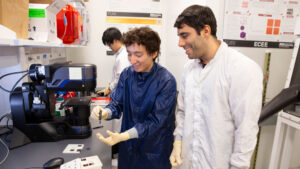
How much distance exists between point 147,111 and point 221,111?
0.45 metres

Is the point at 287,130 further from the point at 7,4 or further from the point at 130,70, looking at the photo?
the point at 7,4

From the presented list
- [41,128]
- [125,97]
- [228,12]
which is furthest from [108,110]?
[228,12]

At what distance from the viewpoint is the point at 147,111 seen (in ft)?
3.85

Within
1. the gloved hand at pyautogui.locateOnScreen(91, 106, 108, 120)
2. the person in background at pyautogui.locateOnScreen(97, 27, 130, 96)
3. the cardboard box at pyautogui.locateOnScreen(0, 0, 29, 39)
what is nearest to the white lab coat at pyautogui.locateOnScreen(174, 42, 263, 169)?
the gloved hand at pyautogui.locateOnScreen(91, 106, 108, 120)

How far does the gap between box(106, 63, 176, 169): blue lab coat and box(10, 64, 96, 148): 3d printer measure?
209 millimetres

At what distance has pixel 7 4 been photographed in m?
0.79

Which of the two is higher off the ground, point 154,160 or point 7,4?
point 7,4

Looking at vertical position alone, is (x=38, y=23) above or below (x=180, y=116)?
above

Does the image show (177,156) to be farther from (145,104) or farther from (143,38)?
(143,38)

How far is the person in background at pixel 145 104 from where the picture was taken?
1130 mm

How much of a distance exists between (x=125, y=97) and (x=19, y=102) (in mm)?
628

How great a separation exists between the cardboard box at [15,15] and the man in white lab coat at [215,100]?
757 millimetres

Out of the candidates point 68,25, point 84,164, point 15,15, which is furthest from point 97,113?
point 68,25

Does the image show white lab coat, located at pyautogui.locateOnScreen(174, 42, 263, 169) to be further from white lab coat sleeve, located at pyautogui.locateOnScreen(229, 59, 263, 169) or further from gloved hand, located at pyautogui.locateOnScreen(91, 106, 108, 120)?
gloved hand, located at pyautogui.locateOnScreen(91, 106, 108, 120)
